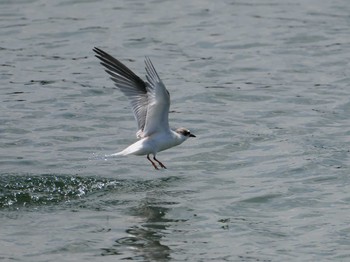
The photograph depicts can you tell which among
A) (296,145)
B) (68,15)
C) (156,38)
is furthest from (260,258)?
(68,15)

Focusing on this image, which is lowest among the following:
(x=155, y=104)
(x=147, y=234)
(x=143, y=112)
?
(x=147, y=234)

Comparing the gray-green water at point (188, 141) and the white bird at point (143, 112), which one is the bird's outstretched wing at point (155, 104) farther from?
the gray-green water at point (188, 141)

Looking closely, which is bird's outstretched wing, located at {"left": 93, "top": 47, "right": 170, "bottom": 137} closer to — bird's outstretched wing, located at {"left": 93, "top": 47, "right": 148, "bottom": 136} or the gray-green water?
bird's outstretched wing, located at {"left": 93, "top": 47, "right": 148, "bottom": 136}

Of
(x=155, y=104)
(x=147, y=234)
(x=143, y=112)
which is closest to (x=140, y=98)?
(x=143, y=112)

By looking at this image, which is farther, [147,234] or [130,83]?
[130,83]

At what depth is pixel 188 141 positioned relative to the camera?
1567 cm

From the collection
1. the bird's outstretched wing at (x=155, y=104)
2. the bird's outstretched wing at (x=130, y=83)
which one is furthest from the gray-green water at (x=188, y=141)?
the bird's outstretched wing at (x=130, y=83)

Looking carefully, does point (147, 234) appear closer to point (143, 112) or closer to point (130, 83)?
point (143, 112)

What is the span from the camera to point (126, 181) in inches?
547

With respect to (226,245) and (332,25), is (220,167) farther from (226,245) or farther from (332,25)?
(332,25)

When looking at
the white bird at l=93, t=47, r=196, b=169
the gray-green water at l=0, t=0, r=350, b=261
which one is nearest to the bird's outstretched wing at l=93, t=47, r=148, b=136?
the white bird at l=93, t=47, r=196, b=169

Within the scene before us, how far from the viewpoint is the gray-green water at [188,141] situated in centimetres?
1188

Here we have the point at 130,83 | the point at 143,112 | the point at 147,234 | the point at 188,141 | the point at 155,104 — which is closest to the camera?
the point at 147,234

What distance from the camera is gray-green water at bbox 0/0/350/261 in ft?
39.0
